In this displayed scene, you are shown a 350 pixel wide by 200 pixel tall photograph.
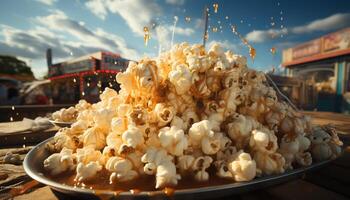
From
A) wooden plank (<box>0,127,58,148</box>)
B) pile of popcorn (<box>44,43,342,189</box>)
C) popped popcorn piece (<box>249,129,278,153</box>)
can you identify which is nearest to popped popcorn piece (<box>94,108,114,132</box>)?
pile of popcorn (<box>44,43,342,189</box>)

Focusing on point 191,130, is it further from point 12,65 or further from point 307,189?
point 12,65

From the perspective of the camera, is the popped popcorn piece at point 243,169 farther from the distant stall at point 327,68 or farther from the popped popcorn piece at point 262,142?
the distant stall at point 327,68

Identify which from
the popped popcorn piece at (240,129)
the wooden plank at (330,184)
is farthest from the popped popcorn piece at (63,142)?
the wooden plank at (330,184)

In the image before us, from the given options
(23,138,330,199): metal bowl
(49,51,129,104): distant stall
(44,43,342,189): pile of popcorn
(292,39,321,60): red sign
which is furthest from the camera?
(292,39,321,60): red sign

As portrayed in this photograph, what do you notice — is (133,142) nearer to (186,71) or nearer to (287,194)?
(186,71)

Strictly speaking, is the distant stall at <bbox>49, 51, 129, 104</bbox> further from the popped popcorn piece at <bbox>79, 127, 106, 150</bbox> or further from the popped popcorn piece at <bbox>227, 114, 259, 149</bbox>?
the popped popcorn piece at <bbox>227, 114, 259, 149</bbox>
